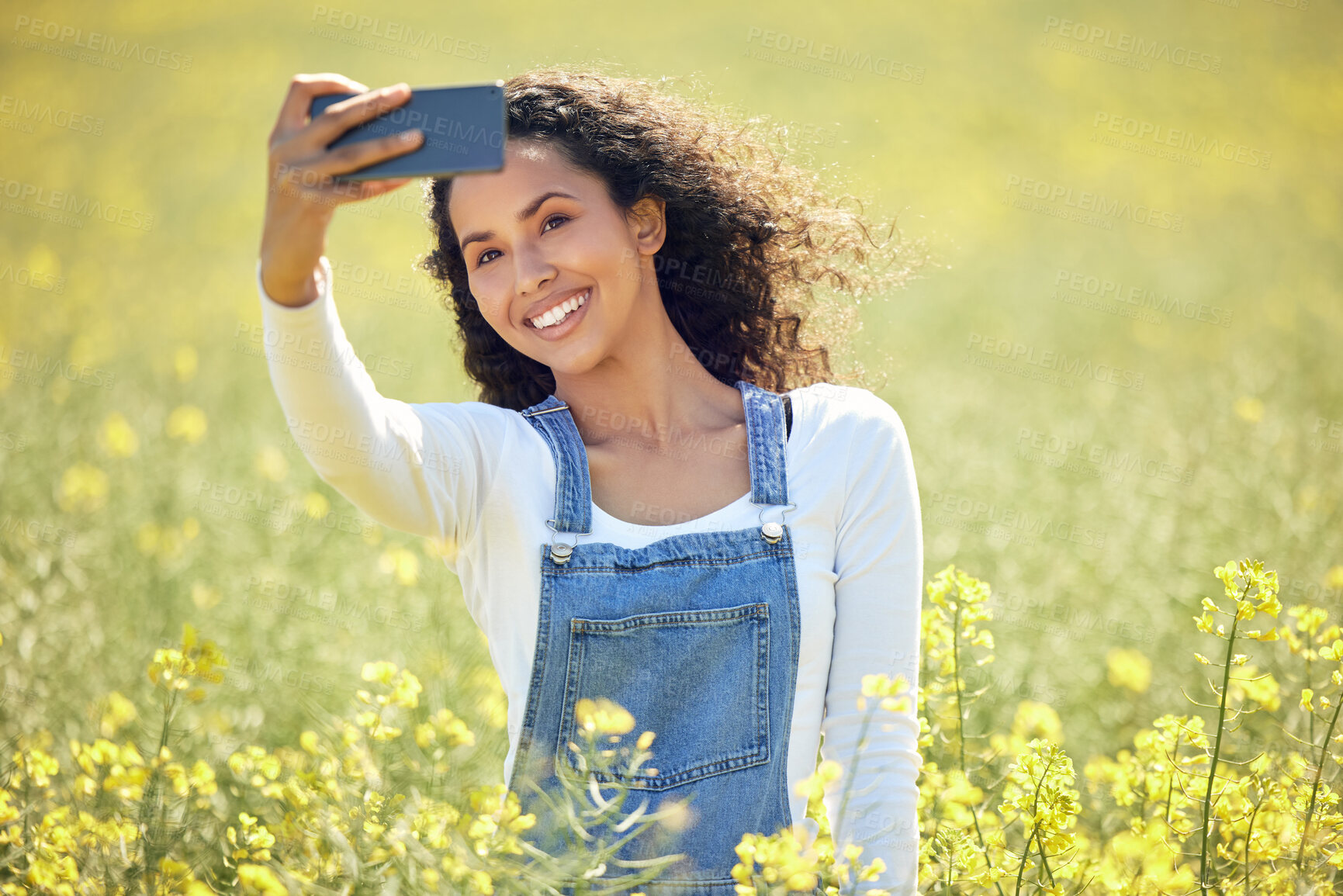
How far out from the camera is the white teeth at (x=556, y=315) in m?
1.53

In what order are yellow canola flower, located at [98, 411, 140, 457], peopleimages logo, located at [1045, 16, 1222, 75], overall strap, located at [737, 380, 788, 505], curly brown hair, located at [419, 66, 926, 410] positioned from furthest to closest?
peopleimages logo, located at [1045, 16, 1222, 75] < yellow canola flower, located at [98, 411, 140, 457] < curly brown hair, located at [419, 66, 926, 410] < overall strap, located at [737, 380, 788, 505]

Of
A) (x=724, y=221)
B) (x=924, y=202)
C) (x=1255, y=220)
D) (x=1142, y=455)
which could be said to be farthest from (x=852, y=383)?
(x=1255, y=220)

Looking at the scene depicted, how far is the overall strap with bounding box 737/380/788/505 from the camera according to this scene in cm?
150

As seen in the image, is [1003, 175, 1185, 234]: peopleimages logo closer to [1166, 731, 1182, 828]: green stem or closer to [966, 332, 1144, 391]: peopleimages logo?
[966, 332, 1144, 391]: peopleimages logo

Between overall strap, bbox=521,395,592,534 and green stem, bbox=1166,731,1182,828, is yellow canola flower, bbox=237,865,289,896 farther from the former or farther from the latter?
green stem, bbox=1166,731,1182,828

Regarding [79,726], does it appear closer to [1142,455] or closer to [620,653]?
[620,653]

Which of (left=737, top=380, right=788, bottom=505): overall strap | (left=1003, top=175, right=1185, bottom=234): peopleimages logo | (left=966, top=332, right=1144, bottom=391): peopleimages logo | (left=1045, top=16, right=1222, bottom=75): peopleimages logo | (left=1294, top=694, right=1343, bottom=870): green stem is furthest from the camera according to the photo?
(left=1045, top=16, right=1222, bottom=75): peopleimages logo

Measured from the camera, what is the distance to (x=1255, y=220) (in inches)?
312

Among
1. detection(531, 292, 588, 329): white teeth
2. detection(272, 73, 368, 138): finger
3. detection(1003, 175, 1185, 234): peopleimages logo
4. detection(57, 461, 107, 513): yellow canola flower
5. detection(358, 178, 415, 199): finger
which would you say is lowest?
detection(57, 461, 107, 513): yellow canola flower

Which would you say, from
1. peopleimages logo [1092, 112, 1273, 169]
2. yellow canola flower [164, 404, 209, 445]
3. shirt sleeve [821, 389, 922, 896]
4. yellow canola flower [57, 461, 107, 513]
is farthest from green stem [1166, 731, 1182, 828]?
peopleimages logo [1092, 112, 1273, 169]

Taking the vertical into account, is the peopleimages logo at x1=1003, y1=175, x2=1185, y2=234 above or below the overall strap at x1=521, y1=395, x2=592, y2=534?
above

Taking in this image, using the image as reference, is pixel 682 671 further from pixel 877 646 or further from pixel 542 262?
pixel 542 262

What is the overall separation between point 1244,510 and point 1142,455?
0.78m

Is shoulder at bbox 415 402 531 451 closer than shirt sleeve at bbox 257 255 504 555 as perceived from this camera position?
No
